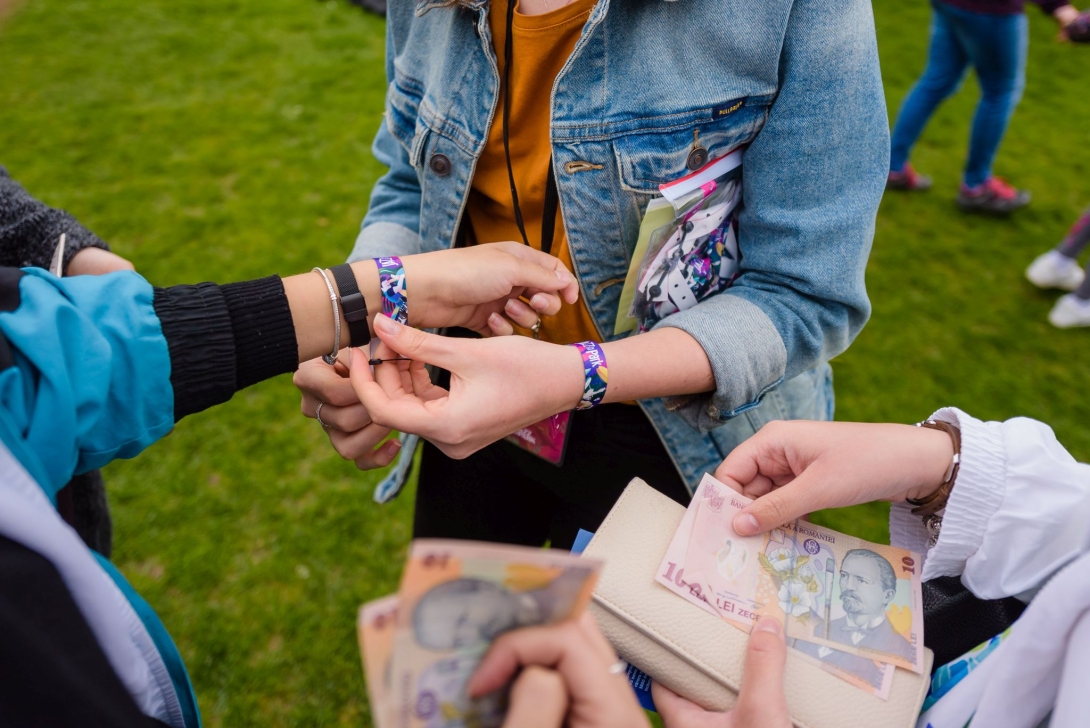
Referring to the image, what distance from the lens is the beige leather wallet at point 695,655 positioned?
101cm

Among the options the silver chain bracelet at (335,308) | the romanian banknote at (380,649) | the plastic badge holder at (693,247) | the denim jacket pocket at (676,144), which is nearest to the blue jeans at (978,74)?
the plastic badge holder at (693,247)

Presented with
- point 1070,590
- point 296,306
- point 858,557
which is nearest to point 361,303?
point 296,306

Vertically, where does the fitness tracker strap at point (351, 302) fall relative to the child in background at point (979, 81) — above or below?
above

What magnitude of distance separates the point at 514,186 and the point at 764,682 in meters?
0.99

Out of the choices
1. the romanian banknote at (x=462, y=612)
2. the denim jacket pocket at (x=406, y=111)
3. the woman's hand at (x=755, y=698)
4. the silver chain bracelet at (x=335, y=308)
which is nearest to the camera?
the romanian banknote at (x=462, y=612)

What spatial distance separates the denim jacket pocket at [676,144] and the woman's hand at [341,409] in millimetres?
661

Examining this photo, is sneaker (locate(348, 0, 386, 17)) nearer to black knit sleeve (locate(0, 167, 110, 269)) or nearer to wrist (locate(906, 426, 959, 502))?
black knit sleeve (locate(0, 167, 110, 269))

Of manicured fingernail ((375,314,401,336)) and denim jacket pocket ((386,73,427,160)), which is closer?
manicured fingernail ((375,314,401,336))

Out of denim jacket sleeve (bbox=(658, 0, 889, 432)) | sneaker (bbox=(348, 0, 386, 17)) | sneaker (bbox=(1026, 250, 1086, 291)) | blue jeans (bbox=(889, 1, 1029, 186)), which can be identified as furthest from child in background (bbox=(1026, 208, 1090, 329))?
sneaker (bbox=(348, 0, 386, 17))

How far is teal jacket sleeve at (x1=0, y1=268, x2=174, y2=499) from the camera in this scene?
875 mm

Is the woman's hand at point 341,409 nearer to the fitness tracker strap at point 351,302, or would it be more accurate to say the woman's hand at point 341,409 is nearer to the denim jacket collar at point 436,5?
the fitness tracker strap at point 351,302

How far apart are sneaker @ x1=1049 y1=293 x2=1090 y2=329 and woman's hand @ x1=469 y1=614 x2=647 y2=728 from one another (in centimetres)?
433

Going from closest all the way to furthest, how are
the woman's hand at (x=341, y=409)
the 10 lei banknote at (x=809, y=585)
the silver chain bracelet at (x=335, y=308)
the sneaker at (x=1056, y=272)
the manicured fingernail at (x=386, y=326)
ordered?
the 10 lei banknote at (x=809, y=585) → the manicured fingernail at (x=386, y=326) → the silver chain bracelet at (x=335, y=308) → the woman's hand at (x=341, y=409) → the sneaker at (x=1056, y=272)

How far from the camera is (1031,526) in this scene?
1.03 m
